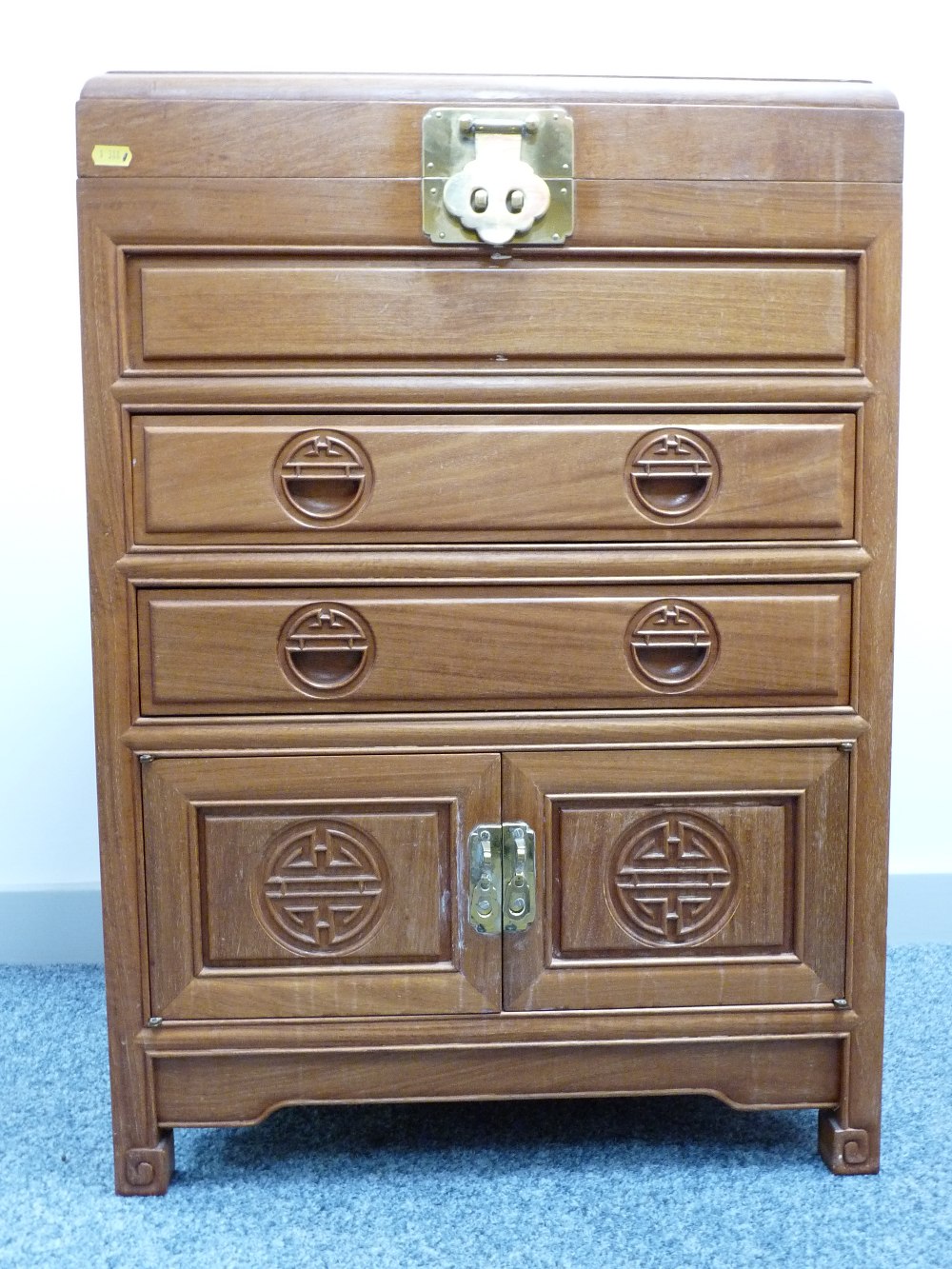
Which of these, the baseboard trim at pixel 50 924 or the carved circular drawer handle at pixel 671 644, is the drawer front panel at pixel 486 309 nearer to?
the carved circular drawer handle at pixel 671 644

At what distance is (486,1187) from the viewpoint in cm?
143

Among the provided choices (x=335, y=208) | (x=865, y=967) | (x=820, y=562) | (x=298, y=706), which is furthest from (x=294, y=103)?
(x=865, y=967)

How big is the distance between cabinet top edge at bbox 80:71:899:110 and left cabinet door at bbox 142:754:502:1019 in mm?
695

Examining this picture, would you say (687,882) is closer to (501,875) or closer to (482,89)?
(501,875)

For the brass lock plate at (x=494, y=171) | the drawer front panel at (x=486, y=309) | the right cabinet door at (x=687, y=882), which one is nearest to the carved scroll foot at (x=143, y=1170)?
the right cabinet door at (x=687, y=882)

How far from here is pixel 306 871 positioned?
1385 mm

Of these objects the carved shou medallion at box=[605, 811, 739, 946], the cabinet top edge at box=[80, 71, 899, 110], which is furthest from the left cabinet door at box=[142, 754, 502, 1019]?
the cabinet top edge at box=[80, 71, 899, 110]

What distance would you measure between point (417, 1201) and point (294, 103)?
120 cm

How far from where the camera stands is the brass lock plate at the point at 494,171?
128 cm

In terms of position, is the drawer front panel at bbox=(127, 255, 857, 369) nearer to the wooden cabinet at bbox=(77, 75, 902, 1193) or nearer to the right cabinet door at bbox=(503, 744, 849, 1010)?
the wooden cabinet at bbox=(77, 75, 902, 1193)

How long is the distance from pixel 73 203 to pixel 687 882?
1403mm

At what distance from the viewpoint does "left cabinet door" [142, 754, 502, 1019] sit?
1.36 m

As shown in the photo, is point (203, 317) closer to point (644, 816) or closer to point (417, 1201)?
point (644, 816)

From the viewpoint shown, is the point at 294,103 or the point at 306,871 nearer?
the point at 294,103
